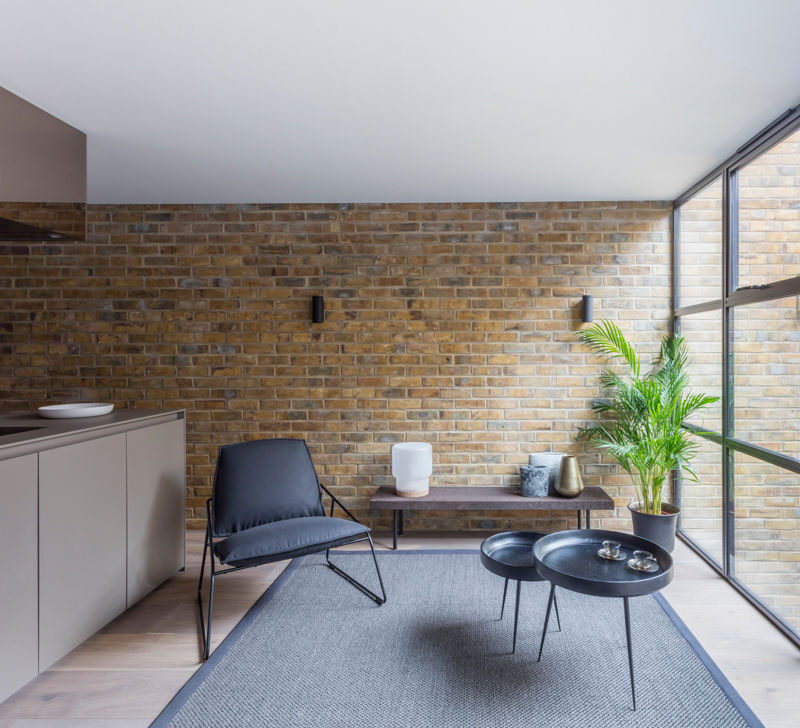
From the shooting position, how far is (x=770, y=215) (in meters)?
Answer: 2.63

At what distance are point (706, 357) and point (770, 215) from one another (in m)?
1.08

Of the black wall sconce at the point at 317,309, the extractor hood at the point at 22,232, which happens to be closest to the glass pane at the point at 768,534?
the black wall sconce at the point at 317,309

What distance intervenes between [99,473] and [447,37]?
2.42 m

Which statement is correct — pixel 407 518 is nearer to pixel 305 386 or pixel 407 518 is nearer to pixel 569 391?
pixel 305 386

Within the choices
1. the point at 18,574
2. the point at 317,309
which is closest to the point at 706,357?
the point at 317,309

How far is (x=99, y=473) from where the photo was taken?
241 centimetres

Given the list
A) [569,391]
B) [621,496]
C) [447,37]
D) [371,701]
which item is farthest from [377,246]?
[371,701]

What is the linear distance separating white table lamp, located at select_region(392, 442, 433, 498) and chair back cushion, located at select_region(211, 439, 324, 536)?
0.67 meters

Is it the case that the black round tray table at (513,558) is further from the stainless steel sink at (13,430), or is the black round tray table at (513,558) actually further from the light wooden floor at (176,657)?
the stainless steel sink at (13,430)

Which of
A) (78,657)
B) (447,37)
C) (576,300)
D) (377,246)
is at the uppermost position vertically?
(447,37)

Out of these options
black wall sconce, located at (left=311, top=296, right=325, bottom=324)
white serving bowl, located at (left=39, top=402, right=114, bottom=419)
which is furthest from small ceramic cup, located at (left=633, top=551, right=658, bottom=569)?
white serving bowl, located at (left=39, top=402, right=114, bottom=419)

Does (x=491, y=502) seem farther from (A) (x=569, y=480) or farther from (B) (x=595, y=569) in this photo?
(B) (x=595, y=569)

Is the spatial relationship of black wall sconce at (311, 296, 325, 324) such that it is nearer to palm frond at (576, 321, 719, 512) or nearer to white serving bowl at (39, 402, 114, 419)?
white serving bowl at (39, 402, 114, 419)

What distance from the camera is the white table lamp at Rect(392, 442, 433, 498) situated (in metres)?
3.55
